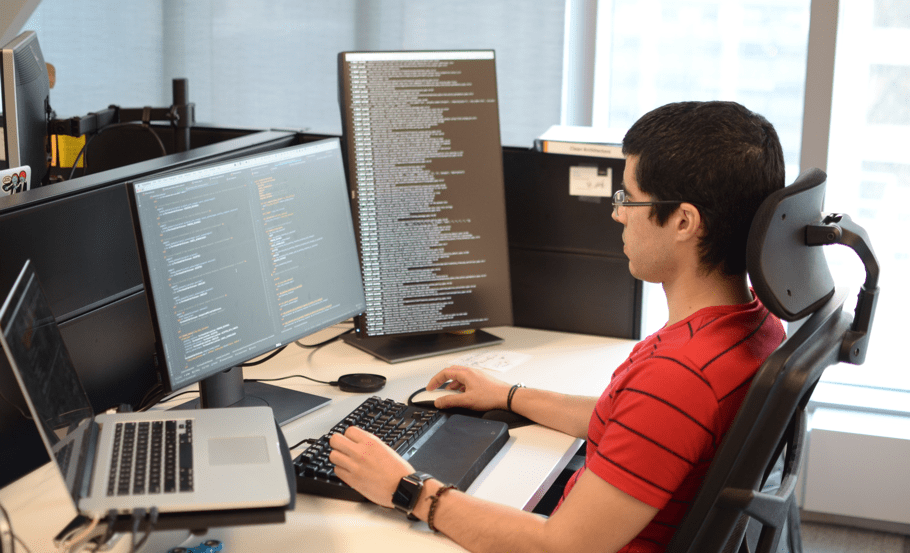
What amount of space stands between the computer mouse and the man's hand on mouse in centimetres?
1

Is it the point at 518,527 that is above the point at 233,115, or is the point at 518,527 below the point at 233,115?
below

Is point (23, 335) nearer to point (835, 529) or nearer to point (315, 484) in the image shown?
point (315, 484)

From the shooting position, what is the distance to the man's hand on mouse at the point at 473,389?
1555 millimetres

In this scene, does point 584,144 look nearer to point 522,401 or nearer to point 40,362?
point 522,401

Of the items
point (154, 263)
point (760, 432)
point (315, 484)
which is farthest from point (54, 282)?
point (760, 432)

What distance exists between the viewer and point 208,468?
105cm

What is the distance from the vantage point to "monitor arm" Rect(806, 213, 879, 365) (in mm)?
1032

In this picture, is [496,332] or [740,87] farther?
[740,87]

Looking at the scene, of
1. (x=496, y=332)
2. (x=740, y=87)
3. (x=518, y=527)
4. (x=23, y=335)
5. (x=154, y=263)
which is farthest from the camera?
(x=740, y=87)

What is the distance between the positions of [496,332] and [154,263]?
97 cm

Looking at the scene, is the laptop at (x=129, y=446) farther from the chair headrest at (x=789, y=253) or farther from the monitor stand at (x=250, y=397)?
the chair headrest at (x=789, y=253)

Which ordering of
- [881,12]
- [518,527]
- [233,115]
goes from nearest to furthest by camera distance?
[518,527] → [881,12] → [233,115]

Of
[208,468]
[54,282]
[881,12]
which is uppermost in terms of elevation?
[881,12]

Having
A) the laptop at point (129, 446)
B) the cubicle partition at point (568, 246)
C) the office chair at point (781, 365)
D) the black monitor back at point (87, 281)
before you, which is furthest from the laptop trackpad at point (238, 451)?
the cubicle partition at point (568, 246)
